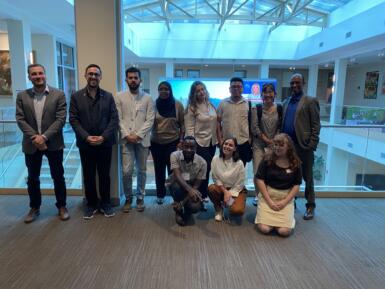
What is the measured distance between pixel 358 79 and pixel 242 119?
15124 millimetres

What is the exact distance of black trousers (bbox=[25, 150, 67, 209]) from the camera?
10.2ft

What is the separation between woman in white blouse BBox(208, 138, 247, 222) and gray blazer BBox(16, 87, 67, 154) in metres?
1.71

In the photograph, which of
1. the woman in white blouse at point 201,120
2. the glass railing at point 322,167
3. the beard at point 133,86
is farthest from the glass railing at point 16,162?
the woman in white blouse at point 201,120

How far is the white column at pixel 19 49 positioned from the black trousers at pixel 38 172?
5.95 metres

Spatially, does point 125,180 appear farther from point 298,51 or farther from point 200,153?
point 298,51

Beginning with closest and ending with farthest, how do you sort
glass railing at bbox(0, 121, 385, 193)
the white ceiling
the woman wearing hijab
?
the woman wearing hijab, glass railing at bbox(0, 121, 385, 193), the white ceiling

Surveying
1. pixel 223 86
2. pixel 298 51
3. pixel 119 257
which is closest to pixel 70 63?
pixel 223 86

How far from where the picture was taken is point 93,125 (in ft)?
10.3

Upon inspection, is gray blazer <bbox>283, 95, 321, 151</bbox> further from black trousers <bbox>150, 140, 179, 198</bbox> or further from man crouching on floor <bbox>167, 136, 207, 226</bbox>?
black trousers <bbox>150, 140, 179, 198</bbox>

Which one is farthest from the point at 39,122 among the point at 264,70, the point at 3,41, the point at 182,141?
the point at 264,70

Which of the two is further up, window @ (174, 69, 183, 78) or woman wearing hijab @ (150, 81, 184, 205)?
window @ (174, 69, 183, 78)

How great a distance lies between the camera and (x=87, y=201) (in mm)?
3455

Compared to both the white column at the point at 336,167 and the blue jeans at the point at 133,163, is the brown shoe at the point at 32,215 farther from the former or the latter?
the white column at the point at 336,167

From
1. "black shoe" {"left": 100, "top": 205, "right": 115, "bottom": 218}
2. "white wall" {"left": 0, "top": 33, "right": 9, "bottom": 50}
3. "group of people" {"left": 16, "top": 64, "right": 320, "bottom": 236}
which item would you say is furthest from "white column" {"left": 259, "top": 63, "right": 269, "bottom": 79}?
"black shoe" {"left": 100, "top": 205, "right": 115, "bottom": 218}
